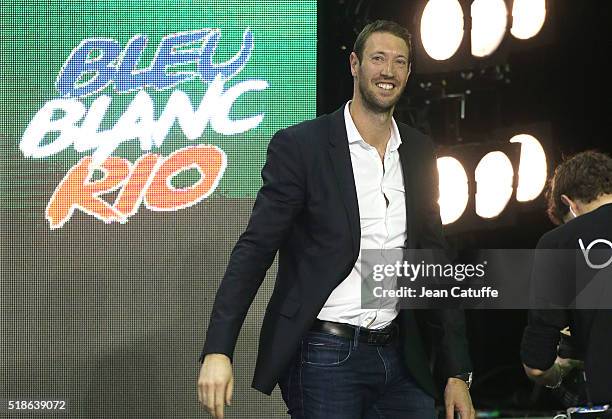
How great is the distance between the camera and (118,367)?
172 inches

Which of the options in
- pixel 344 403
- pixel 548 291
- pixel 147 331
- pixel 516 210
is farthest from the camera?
pixel 516 210

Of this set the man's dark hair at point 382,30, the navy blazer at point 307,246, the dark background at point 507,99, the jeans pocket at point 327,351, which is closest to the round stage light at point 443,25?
the dark background at point 507,99

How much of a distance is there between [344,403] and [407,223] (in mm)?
496

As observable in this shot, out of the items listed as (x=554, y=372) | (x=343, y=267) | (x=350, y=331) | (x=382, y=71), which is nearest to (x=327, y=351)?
(x=350, y=331)

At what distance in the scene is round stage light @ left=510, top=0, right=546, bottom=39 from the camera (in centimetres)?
465

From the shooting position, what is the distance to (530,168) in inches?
185

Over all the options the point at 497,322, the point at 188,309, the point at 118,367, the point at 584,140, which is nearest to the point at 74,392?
the point at 118,367

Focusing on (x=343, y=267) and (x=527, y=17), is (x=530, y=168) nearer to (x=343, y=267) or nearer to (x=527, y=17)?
(x=527, y=17)

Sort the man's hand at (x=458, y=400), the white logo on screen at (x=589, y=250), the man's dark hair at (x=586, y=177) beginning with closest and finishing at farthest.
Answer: the man's hand at (x=458, y=400) → the white logo on screen at (x=589, y=250) → the man's dark hair at (x=586, y=177)

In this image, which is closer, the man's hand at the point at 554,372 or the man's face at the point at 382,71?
the man's face at the point at 382,71

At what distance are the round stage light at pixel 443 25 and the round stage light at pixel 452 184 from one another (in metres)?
0.50

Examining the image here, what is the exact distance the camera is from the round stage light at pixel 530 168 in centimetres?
470

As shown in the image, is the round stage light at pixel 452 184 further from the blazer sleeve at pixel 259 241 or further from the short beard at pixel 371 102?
the blazer sleeve at pixel 259 241

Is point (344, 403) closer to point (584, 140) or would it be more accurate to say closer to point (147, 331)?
point (147, 331)
